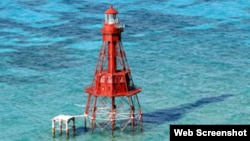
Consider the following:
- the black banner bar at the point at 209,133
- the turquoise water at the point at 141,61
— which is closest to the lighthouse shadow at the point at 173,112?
the turquoise water at the point at 141,61

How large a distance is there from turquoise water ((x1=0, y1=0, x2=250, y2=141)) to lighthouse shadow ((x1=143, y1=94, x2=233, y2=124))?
24mm

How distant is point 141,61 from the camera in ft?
380

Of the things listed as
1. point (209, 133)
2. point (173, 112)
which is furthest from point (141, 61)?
point (209, 133)

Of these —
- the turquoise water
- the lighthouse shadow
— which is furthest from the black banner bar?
the lighthouse shadow

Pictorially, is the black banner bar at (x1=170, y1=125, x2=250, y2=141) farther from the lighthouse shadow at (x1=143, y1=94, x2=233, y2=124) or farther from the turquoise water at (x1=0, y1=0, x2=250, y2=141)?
the lighthouse shadow at (x1=143, y1=94, x2=233, y2=124)

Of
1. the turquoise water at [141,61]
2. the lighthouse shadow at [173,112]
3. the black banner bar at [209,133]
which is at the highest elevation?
the black banner bar at [209,133]

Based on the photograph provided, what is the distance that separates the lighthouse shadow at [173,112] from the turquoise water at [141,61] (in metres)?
0.02

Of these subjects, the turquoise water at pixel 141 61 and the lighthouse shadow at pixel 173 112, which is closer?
the lighthouse shadow at pixel 173 112

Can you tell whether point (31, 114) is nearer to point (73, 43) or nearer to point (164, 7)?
point (73, 43)

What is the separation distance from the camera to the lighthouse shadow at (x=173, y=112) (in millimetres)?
82125

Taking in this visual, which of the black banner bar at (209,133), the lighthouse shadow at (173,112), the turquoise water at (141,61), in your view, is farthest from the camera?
the turquoise water at (141,61)

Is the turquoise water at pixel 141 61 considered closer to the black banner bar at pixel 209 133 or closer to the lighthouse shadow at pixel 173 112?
the lighthouse shadow at pixel 173 112

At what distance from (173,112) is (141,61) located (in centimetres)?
3133

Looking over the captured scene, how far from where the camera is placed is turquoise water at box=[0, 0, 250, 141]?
274ft
